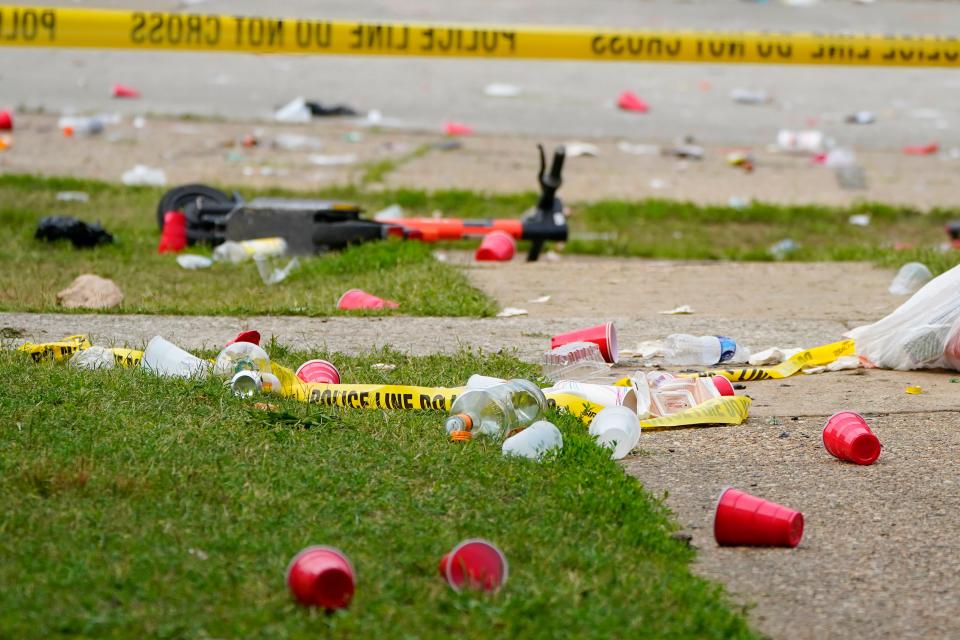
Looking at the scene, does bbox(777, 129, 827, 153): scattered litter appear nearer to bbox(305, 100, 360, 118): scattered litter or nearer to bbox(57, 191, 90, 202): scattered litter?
bbox(305, 100, 360, 118): scattered litter

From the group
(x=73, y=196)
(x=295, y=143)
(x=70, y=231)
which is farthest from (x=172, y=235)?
(x=295, y=143)

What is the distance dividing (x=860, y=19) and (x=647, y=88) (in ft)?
12.8

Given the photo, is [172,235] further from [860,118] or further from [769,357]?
[860,118]

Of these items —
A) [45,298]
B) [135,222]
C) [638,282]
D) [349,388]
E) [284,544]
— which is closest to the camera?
[284,544]

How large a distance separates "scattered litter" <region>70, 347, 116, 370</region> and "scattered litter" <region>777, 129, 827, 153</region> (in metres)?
7.92

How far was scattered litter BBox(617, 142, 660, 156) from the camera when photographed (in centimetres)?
1140

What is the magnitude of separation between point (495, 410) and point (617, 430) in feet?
1.30

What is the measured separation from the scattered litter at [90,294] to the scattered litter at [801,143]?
22.1ft

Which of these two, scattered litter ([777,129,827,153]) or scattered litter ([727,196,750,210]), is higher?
scattered litter ([777,129,827,153])

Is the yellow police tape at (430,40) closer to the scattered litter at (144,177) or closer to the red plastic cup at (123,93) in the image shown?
the scattered litter at (144,177)

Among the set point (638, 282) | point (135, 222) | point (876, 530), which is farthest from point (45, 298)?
point (876, 530)

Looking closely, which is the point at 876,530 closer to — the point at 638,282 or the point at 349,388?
the point at 349,388

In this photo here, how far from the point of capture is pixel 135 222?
8.99m

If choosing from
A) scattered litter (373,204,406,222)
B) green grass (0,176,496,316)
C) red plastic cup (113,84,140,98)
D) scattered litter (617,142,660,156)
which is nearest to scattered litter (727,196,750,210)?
scattered litter (617,142,660,156)
